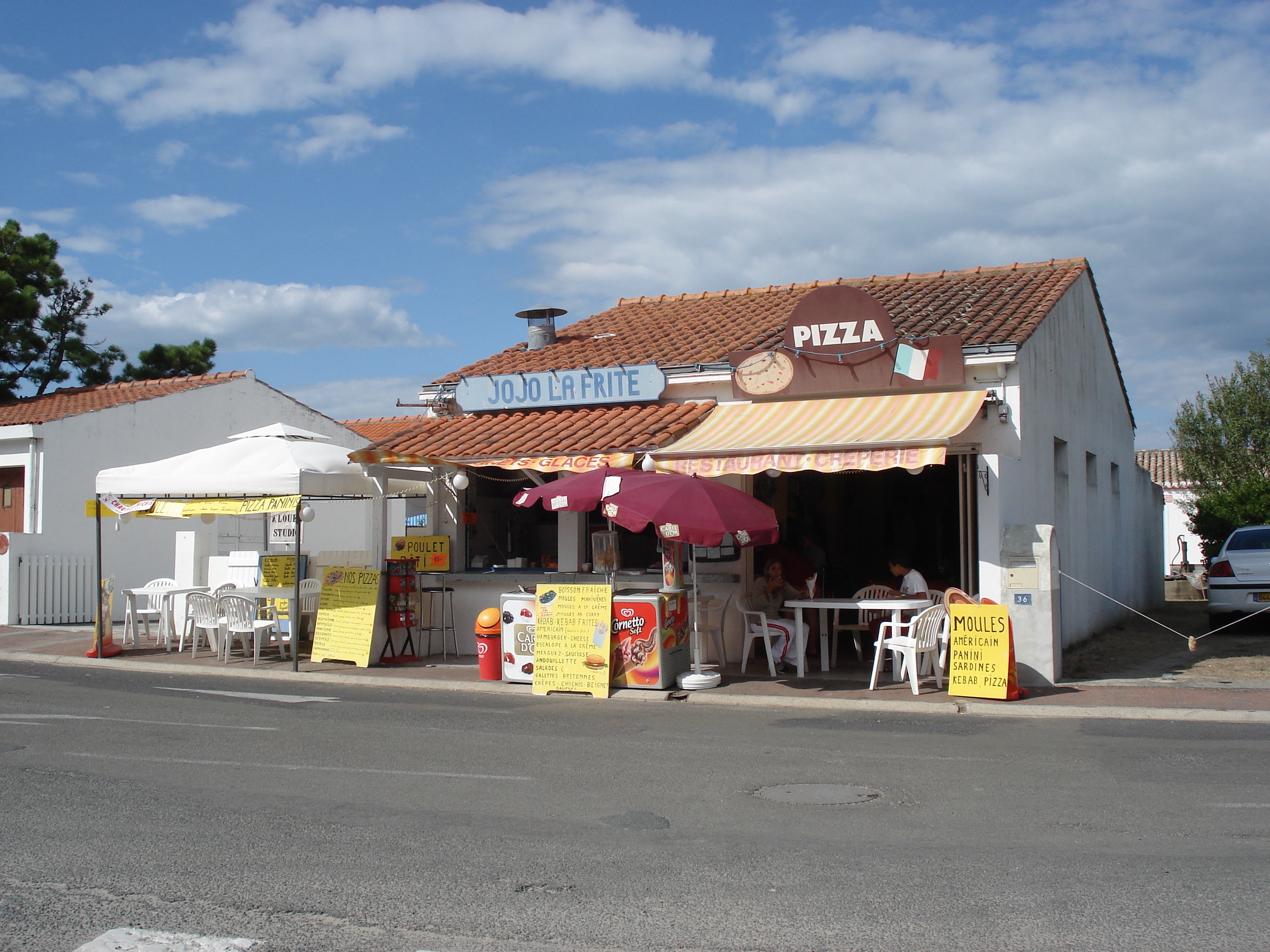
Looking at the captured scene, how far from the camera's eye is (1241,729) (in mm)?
8961

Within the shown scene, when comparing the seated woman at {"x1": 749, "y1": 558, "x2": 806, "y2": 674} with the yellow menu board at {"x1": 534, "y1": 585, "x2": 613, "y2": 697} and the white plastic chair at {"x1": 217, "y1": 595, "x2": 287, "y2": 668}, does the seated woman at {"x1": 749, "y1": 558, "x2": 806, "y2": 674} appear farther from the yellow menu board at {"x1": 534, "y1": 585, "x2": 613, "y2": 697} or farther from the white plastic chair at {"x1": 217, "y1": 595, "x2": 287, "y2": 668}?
the white plastic chair at {"x1": 217, "y1": 595, "x2": 287, "y2": 668}

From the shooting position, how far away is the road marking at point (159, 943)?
163 inches

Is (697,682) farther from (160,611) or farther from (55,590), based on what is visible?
(55,590)

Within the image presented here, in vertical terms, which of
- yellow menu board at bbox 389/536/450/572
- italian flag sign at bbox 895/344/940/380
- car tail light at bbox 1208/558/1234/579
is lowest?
car tail light at bbox 1208/558/1234/579

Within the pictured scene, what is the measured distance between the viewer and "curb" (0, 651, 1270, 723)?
381 inches

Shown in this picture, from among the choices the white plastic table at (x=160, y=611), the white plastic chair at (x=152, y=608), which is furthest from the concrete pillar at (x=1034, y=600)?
the white plastic chair at (x=152, y=608)

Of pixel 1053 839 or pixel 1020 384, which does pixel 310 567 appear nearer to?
pixel 1020 384

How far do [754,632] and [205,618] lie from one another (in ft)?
23.9

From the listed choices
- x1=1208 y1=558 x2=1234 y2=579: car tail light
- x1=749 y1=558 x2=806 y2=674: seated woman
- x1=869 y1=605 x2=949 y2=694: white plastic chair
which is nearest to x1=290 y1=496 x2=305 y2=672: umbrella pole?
x1=749 y1=558 x2=806 y2=674: seated woman

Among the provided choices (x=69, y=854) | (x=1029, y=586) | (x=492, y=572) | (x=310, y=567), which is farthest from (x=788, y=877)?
(x=310, y=567)

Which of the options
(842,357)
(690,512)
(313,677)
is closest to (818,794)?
(690,512)

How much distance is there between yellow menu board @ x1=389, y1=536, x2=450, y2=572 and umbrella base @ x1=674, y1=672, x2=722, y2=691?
14.4 feet

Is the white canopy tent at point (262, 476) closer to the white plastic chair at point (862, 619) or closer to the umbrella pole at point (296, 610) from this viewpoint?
the umbrella pole at point (296, 610)

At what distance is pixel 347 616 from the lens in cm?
1352
